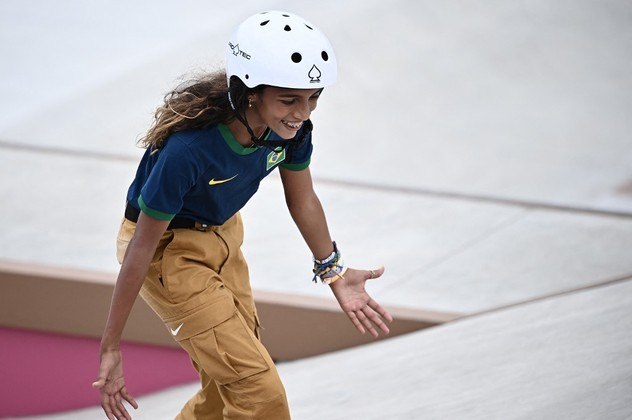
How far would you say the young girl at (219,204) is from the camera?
Answer: 266 cm

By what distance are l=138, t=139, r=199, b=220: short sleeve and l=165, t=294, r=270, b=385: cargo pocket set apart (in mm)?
315

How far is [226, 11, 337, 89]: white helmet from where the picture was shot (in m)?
2.66

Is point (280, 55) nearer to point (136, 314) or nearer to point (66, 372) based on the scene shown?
point (136, 314)

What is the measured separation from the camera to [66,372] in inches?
Result: 182

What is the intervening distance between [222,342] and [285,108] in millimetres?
648

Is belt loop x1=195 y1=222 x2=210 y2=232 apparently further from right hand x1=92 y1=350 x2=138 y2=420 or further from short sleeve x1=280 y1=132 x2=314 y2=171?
right hand x1=92 y1=350 x2=138 y2=420

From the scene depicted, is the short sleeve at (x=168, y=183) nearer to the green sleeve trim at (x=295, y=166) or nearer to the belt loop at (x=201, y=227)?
the belt loop at (x=201, y=227)

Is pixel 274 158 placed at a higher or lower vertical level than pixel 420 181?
lower

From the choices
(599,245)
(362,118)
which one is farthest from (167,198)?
(362,118)

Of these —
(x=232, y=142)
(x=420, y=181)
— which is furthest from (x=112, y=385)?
(x=420, y=181)

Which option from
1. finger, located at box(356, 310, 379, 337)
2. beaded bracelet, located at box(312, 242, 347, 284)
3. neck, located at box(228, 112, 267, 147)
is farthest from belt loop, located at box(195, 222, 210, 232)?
finger, located at box(356, 310, 379, 337)

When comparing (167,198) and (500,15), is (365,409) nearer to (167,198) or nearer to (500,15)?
(167,198)

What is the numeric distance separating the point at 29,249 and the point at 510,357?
2.42m

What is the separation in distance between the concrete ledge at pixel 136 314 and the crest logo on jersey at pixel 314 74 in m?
1.87
